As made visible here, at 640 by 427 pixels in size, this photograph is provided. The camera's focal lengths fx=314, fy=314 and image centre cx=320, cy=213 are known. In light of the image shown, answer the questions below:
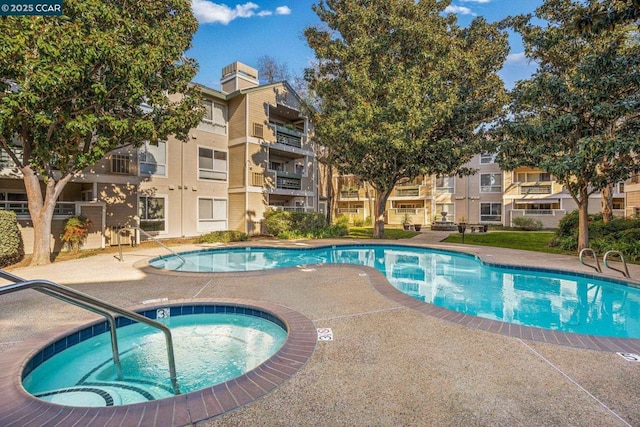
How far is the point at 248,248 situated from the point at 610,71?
15564mm

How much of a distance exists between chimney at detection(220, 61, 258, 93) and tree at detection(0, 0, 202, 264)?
9194 millimetres

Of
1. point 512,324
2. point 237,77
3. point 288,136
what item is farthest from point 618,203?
point 237,77

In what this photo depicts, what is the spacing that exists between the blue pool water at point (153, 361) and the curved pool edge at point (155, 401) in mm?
331

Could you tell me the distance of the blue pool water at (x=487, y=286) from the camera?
6.84m

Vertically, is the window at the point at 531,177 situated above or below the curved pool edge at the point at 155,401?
above

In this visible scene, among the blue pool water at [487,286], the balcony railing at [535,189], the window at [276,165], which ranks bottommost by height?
the blue pool water at [487,286]

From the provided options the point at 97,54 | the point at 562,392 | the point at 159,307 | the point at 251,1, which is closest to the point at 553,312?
the point at 562,392

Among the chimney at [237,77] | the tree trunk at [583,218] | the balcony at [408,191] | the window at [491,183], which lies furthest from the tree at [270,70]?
the tree trunk at [583,218]

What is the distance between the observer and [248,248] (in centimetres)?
1537

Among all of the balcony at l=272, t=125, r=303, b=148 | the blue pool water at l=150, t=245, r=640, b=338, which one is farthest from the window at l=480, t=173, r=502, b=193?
the blue pool water at l=150, t=245, r=640, b=338

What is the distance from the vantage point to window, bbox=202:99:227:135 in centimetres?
1983

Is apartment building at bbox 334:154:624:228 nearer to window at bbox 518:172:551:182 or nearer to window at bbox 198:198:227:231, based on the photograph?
window at bbox 518:172:551:182

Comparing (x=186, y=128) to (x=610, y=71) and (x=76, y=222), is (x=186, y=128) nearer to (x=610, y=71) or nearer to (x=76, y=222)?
(x=76, y=222)

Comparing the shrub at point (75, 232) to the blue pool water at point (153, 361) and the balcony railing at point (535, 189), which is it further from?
the balcony railing at point (535, 189)
